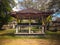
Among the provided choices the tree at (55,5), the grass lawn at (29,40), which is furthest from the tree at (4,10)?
the grass lawn at (29,40)

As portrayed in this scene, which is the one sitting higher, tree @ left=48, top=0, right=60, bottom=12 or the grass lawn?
tree @ left=48, top=0, right=60, bottom=12

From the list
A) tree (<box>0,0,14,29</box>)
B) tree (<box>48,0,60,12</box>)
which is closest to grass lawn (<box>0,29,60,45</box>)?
tree (<box>48,0,60,12</box>)

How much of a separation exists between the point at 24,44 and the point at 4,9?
65.9 feet

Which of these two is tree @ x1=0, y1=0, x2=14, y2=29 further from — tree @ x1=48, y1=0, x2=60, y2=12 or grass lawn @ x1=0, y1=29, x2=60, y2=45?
grass lawn @ x1=0, y1=29, x2=60, y2=45

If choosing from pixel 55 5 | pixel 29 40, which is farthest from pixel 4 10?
pixel 29 40

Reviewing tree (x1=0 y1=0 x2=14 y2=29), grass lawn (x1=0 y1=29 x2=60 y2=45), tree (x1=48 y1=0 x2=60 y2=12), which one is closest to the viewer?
grass lawn (x1=0 y1=29 x2=60 y2=45)

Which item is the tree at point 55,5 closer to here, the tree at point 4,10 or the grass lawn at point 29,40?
the grass lawn at point 29,40

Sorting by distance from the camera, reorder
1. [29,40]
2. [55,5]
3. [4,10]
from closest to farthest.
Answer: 1. [29,40]
2. [55,5]
3. [4,10]

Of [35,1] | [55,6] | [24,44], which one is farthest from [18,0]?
[24,44]

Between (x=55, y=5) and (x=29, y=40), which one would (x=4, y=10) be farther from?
(x=29, y=40)

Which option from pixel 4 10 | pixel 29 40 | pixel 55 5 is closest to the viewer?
pixel 29 40

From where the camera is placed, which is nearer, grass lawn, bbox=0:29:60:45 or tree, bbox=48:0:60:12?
grass lawn, bbox=0:29:60:45

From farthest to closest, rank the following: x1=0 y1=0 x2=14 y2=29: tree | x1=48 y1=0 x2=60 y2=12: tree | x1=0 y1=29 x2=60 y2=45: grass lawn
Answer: x1=0 y1=0 x2=14 y2=29: tree < x1=48 y1=0 x2=60 y2=12: tree < x1=0 y1=29 x2=60 y2=45: grass lawn

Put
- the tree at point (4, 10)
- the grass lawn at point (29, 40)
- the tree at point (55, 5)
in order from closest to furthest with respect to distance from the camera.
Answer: the grass lawn at point (29, 40), the tree at point (55, 5), the tree at point (4, 10)
